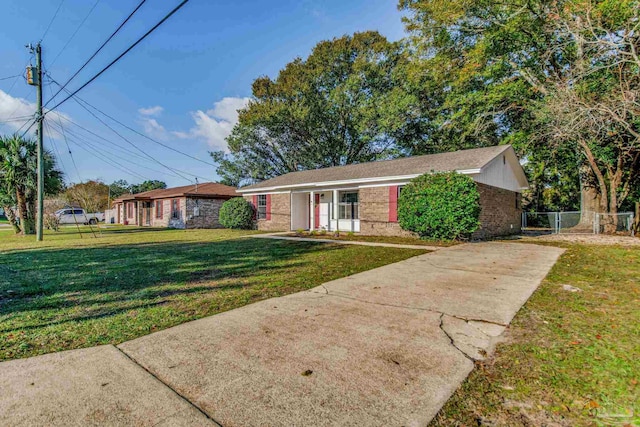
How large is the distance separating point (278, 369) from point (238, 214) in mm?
17108

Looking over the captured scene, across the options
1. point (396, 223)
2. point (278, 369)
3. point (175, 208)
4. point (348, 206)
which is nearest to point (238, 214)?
point (348, 206)

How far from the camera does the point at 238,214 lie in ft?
61.9

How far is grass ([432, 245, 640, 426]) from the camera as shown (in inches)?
74.9

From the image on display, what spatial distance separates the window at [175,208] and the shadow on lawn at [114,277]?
13.5 metres

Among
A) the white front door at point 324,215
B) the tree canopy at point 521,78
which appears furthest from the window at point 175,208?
the tree canopy at point 521,78

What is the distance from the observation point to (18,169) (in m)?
16.4

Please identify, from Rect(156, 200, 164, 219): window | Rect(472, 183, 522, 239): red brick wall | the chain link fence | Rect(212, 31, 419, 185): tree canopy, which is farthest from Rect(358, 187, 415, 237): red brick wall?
Rect(156, 200, 164, 219): window

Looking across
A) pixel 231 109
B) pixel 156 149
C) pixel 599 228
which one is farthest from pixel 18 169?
pixel 599 228

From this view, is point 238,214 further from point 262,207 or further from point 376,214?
point 376,214

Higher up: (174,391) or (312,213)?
(312,213)

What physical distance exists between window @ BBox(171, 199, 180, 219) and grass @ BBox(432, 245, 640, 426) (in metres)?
22.8

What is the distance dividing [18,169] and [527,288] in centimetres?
2273

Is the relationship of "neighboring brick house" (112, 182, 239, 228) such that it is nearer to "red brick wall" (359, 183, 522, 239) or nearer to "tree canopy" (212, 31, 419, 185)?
"tree canopy" (212, 31, 419, 185)

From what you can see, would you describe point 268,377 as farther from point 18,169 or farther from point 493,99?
point 18,169
